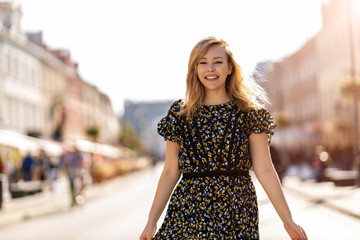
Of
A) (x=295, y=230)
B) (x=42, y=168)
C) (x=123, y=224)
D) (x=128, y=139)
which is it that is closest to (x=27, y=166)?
(x=42, y=168)

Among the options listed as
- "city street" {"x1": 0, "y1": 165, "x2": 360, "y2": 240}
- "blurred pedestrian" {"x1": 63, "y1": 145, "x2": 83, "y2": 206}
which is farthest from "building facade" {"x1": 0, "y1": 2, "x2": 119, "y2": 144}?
"city street" {"x1": 0, "y1": 165, "x2": 360, "y2": 240}

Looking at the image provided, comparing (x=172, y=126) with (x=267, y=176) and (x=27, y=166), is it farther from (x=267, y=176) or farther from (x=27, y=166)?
(x=27, y=166)

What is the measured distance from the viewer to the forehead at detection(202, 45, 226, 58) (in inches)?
144

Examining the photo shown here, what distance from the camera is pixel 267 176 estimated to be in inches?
141

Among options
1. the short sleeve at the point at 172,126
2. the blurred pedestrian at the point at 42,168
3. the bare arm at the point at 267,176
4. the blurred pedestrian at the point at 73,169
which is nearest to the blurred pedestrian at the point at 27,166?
the blurred pedestrian at the point at 42,168

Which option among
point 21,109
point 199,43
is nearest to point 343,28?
point 21,109

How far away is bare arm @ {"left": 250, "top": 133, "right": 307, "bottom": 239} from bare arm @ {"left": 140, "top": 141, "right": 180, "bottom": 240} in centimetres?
41

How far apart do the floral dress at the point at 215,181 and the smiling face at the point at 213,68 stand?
0.15 m

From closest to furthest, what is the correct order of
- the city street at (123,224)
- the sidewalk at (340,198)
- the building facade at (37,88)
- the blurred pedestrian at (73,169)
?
the city street at (123,224) → the sidewalk at (340,198) → the blurred pedestrian at (73,169) → the building facade at (37,88)

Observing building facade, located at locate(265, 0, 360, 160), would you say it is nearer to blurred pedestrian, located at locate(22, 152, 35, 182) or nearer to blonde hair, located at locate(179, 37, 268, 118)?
blurred pedestrian, located at locate(22, 152, 35, 182)

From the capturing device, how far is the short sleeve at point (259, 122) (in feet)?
11.8

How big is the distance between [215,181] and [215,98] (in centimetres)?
47

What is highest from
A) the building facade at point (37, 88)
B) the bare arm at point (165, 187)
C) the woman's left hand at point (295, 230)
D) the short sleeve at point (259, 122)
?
the building facade at point (37, 88)

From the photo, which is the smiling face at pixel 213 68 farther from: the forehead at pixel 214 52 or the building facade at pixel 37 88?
the building facade at pixel 37 88
